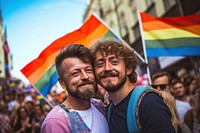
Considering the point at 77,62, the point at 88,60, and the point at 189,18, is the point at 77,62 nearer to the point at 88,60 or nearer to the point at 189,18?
the point at 88,60

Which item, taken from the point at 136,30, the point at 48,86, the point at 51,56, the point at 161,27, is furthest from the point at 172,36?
the point at 136,30

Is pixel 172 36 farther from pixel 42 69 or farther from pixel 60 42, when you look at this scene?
pixel 42 69

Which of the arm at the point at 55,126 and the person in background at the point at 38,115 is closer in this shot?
the arm at the point at 55,126

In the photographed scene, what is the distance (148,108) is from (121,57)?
64 cm

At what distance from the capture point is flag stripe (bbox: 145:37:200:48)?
17.1ft

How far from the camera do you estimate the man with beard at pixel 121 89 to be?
6.33 feet

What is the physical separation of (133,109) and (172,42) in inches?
144

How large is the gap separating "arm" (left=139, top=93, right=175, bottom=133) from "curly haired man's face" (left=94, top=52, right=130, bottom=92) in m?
0.39

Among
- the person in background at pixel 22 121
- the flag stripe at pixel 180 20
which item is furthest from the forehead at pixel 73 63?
the person in background at pixel 22 121

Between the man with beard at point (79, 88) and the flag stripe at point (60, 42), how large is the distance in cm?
Result: 246

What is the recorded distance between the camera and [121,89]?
2.33 metres

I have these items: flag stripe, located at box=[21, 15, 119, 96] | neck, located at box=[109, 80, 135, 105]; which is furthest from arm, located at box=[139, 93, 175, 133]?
flag stripe, located at box=[21, 15, 119, 96]

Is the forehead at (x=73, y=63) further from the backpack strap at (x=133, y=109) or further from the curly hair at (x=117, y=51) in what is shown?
the backpack strap at (x=133, y=109)

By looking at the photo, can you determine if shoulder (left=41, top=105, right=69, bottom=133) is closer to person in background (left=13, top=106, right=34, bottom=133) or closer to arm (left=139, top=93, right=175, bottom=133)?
arm (left=139, top=93, right=175, bottom=133)
